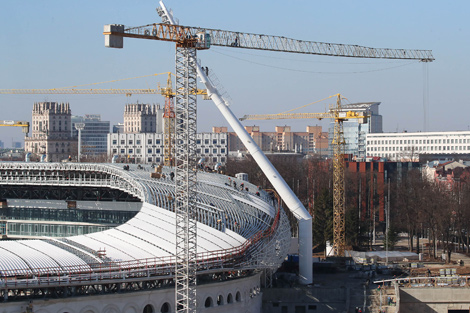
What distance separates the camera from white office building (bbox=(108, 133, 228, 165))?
6890 inches

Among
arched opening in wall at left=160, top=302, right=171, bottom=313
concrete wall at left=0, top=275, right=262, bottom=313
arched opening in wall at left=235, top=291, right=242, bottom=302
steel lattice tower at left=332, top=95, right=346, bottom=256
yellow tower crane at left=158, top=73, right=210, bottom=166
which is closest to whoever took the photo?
concrete wall at left=0, top=275, right=262, bottom=313

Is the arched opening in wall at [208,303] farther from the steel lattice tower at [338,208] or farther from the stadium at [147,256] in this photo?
the steel lattice tower at [338,208]

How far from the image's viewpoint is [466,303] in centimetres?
5788

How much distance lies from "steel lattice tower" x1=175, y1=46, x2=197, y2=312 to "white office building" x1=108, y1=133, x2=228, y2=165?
4987 inches

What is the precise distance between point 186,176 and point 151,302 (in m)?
7.55

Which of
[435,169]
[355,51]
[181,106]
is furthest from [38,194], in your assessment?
[435,169]

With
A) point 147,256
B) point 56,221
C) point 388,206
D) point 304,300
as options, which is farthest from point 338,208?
point 147,256

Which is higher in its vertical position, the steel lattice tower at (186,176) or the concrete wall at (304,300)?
the steel lattice tower at (186,176)

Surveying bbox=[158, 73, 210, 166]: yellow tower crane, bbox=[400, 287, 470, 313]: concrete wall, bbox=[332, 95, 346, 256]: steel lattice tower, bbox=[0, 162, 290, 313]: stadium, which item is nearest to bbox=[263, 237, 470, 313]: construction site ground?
bbox=[400, 287, 470, 313]: concrete wall

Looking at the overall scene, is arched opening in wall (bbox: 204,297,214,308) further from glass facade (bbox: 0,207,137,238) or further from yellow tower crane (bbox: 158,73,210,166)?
yellow tower crane (bbox: 158,73,210,166)

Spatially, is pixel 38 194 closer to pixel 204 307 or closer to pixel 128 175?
pixel 128 175

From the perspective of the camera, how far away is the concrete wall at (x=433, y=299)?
5712cm

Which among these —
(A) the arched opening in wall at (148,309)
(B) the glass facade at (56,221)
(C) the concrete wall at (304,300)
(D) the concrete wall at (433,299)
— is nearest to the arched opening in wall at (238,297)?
(C) the concrete wall at (304,300)

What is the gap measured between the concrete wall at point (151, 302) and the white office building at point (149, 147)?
120112 millimetres
